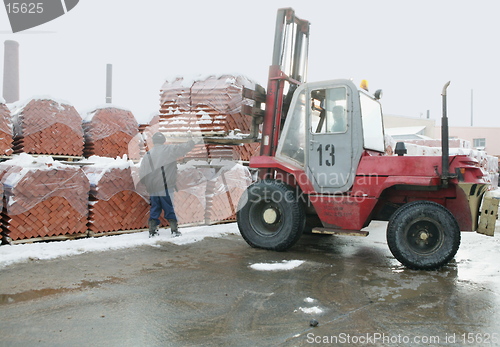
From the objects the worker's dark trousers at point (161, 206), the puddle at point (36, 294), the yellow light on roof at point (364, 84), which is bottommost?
the puddle at point (36, 294)

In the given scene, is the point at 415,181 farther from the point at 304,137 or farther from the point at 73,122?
the point at 73,122

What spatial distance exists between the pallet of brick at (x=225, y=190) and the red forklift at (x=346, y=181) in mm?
1603

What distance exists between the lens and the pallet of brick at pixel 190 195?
21.7 ft

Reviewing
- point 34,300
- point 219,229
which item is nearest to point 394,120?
point 219,229

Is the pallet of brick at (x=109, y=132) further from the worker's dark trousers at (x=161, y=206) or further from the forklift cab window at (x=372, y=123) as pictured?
the forklift cab window at (x=372, y=123)

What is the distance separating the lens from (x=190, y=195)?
265 inches

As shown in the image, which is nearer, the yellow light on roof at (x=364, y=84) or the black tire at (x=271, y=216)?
the black tire at (x=271, y=216)

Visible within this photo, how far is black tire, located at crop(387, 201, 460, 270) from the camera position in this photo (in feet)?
13.8

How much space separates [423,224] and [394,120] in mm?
36204

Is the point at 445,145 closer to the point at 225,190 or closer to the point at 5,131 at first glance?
the point at 225,190

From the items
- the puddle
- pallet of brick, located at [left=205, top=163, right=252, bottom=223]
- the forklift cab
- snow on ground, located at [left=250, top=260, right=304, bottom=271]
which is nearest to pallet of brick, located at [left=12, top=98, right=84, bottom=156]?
pallet of brick, located at [left=205, top=163, right=252, bottom=223]

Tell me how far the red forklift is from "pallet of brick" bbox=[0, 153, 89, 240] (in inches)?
90.2

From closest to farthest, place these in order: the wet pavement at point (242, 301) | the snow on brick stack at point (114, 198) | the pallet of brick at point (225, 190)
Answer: the wet pavement at point (242, 301)
the snow on brick stack at point (114, 198)
the pallet of brick at point (225, 190)

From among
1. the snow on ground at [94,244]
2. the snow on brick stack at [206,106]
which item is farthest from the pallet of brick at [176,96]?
the snow on ground at [94,244]
